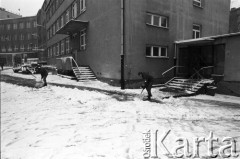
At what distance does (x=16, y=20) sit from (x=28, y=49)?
33.3ft

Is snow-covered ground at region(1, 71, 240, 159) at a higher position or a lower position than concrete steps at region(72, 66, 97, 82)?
lower

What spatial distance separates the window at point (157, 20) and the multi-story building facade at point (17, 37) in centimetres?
5069

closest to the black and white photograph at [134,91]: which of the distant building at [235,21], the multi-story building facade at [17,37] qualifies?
the distant building at [235,21]

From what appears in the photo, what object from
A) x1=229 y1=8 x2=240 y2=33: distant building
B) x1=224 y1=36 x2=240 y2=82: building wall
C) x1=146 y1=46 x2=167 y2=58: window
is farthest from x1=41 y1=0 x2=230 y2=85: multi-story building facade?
x1=229 y1=8 x2=240 y2=33: distant building

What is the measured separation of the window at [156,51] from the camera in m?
14.1

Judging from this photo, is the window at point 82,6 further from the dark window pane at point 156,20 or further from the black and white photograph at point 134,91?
the dark window pane at point 156,20

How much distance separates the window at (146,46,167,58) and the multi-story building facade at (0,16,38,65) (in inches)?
2000

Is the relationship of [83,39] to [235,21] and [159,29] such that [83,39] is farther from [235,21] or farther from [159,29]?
[235,21]

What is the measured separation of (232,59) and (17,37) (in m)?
63.1

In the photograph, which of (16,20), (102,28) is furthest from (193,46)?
(16,20)

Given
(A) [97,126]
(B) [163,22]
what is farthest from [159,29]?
(A) [97,126]

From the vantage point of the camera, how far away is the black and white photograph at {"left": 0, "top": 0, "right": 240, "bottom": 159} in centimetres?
421

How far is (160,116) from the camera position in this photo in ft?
21.7

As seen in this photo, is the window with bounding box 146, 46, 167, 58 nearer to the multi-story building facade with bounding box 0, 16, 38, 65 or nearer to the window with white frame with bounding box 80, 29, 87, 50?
the window with white frame with bounding box 80, 29, 87, 50
